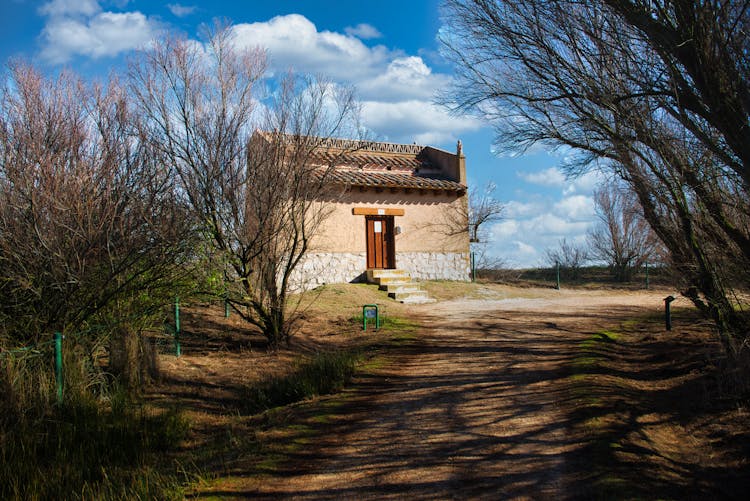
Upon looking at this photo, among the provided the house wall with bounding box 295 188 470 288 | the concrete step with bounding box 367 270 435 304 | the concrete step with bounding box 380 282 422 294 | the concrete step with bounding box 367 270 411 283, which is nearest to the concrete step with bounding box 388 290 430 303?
the concrete step with bounding box 367 270 435 304

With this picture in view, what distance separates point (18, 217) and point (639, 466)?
6.99 metres

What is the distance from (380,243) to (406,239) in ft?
2.98

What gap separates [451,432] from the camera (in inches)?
218

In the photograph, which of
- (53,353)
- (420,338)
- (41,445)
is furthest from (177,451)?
(420,338)

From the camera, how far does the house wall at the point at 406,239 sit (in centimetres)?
1777

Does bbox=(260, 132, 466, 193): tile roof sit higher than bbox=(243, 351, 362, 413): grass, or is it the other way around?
bbox=(260, 132, 466, 193): tile roof

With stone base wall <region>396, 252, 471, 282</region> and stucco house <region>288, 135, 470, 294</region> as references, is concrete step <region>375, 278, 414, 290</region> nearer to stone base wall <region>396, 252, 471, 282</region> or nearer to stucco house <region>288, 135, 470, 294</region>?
stucco house <region>288, 135, 470, 294</region>

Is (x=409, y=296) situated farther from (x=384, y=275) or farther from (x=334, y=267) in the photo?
(x=334, y=267)

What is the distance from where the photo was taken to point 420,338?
1022 centimetres

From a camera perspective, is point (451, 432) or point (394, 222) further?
point (394, 222)

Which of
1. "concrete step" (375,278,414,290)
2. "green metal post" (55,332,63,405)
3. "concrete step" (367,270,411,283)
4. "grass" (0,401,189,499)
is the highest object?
"concrete step" (367,270,411,283)

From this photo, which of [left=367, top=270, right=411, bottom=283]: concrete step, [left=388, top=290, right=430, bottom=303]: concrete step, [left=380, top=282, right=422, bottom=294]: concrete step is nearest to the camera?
[left=388, top=290, right=430, bottom=303]: concrete step

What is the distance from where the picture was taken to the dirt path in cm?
445

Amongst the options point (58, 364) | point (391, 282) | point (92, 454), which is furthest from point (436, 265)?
point (92, 454)
